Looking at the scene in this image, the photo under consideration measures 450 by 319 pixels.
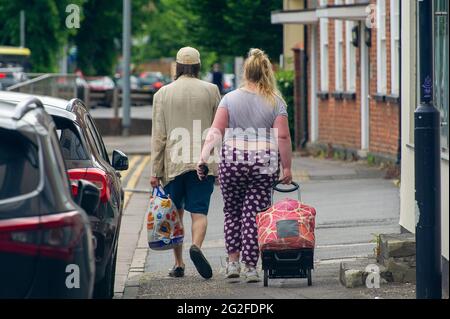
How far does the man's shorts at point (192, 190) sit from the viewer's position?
10.8 metres

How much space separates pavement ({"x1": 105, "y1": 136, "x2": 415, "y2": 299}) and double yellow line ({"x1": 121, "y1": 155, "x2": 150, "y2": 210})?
0.04 meters

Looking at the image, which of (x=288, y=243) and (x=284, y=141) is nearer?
(x=288, y=243)

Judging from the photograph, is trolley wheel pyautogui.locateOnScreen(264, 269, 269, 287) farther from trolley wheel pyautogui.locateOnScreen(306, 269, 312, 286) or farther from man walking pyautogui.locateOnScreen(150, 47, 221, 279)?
man walking pyautogui.locateOnScreen(150, 47, 221, 279)

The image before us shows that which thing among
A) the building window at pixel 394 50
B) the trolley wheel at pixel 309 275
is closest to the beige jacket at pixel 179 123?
the trolley wheel at pixel 309 275

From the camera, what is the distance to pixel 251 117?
34.1 ft

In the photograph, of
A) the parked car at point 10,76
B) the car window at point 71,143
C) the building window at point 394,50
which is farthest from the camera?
the parked car at point 10,76

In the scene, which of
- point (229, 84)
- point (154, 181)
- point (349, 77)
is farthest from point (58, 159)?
point (229, 84)

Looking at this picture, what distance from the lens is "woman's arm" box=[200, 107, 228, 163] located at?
10.4m

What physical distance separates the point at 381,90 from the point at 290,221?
50.0ft

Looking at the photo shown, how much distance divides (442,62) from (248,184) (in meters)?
1.73

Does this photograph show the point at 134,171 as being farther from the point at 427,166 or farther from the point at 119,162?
the point at 427,166

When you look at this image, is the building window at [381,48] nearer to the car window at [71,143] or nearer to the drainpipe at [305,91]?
the drainpipe at [305,91]

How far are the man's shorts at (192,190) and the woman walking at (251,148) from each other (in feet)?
1.11
